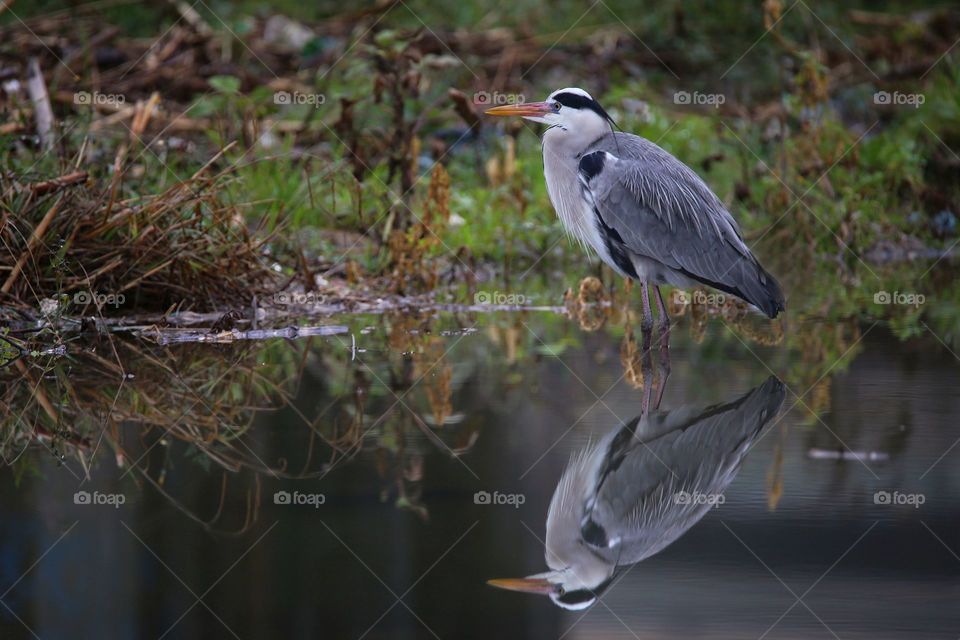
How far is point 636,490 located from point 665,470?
0.27 m

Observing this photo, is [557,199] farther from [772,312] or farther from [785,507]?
[785,507]

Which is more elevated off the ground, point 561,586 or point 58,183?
point 58,183

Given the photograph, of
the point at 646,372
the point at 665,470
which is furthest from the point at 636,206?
the point at 665,470

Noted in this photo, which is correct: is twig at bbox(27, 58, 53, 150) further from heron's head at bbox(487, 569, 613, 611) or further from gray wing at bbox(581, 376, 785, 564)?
heron's head at bbox(487, 569, 613, 611)

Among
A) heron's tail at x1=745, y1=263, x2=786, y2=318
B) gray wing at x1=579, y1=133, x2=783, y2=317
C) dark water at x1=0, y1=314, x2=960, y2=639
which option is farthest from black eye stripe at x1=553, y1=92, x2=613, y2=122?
dark water at x1=0, y1=314, x2=960, y2=639

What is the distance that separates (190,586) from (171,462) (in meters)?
1.27

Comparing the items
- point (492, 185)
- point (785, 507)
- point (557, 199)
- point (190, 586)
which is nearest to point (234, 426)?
point (190, 586)

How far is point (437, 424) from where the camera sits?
5141 mm

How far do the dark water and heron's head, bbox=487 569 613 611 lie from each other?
4cm

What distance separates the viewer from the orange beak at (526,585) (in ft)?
11.1

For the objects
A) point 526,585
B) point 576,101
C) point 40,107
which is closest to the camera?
point 526,585

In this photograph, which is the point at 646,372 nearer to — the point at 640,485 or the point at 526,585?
the point at 640,485

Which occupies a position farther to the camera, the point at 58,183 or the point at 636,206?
the point at 636,206

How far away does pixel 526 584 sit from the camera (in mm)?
3436
